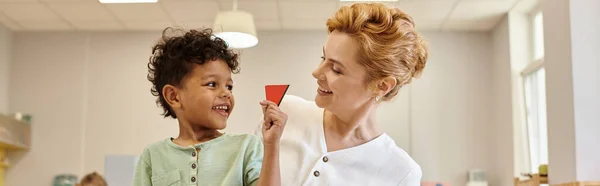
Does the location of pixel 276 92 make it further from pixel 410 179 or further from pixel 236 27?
pixel 236 27

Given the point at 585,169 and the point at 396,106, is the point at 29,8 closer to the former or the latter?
the point at 396,106

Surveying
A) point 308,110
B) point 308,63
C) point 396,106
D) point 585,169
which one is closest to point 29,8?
point 308,63

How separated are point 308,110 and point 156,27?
5.83m

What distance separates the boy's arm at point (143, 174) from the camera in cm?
176

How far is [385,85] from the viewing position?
→ 1.97 meters

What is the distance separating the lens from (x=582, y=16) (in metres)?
4.34

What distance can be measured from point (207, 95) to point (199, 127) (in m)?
0.10

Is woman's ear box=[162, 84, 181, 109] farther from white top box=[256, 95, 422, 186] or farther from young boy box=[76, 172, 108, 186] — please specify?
young boy box=[76, 172, 108, 186]

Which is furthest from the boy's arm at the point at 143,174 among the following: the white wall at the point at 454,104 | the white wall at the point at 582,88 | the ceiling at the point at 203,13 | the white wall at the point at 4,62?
the white wall at the point at 4,62

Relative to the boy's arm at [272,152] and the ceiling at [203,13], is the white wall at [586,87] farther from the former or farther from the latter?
the boy's arm at [272,152]

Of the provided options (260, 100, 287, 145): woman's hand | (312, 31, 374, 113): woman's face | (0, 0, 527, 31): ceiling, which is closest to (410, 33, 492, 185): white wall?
(0, 0, 527, 31): ceiling

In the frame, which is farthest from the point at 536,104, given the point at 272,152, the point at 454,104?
the point at 272,152

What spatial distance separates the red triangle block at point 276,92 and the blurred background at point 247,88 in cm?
530

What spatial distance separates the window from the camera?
6.78 metres
